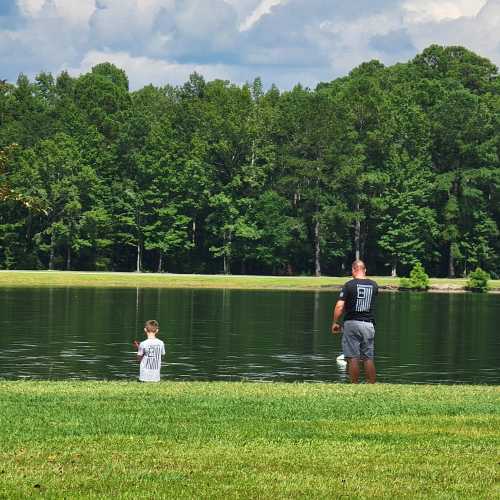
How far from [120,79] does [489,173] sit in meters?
62.8

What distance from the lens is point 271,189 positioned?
105688mm

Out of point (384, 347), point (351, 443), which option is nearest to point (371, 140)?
point (384, 347)

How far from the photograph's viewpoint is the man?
18922 millimetres

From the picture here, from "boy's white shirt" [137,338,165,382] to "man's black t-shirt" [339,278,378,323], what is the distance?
353 cm

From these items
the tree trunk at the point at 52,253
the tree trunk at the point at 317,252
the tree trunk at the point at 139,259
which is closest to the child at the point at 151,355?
the tree trunk at the point at 52,253

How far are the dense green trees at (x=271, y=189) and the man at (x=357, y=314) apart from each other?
80338 mm

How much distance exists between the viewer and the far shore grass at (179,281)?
8300cm

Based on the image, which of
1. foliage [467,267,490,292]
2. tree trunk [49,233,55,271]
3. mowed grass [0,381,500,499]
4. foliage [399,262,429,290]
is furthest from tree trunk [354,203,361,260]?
mowed grass [0,381,500,499]

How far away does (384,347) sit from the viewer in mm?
38500

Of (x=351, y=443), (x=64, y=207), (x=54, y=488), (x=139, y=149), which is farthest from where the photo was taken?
(x=139, y=149)

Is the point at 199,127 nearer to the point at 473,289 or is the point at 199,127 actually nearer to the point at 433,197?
the point at 433,197

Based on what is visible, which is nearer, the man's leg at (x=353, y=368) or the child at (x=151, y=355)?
the man's leg at (x=353, y=368)

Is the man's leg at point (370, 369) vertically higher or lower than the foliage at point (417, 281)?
higher

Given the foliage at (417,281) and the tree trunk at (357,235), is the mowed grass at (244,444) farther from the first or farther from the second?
the tree trunk at (357,235)
